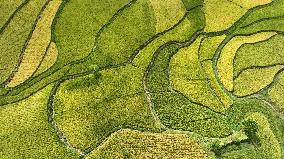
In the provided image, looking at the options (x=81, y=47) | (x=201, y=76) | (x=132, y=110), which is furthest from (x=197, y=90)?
(x=81, y=47)

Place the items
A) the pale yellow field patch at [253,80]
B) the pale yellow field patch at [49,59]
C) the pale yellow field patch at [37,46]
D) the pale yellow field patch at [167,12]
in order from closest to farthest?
the pale yellow field patch at [37,46] → the pale yellow field patch at [49,59] → the pale yellow field patch at [253,80] → the pale yellow field patch at [167,12]

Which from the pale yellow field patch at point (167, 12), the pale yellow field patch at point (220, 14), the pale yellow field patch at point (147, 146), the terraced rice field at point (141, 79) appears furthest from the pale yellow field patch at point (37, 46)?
the pale yellow field patch at point (220, 14)

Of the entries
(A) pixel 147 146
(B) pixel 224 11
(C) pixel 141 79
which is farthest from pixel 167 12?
(A) pixel 147 146

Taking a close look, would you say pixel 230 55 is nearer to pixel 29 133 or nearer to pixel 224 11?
pixel 224 11

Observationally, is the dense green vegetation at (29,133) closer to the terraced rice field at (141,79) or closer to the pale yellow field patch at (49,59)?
the terraced rice field at (141,79)

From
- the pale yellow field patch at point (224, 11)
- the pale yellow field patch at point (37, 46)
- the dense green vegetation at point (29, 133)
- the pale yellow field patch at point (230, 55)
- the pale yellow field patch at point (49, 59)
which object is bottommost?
the pale yellow field patch at point (230, 55)

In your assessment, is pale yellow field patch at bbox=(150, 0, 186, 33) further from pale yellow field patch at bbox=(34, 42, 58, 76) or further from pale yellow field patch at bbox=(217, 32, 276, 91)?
pale yellow field patch at bbox=(34, 42, 58, 76)

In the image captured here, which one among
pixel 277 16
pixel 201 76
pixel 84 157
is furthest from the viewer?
pixel 277 16

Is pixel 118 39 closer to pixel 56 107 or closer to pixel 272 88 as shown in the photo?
pixel 56 107
